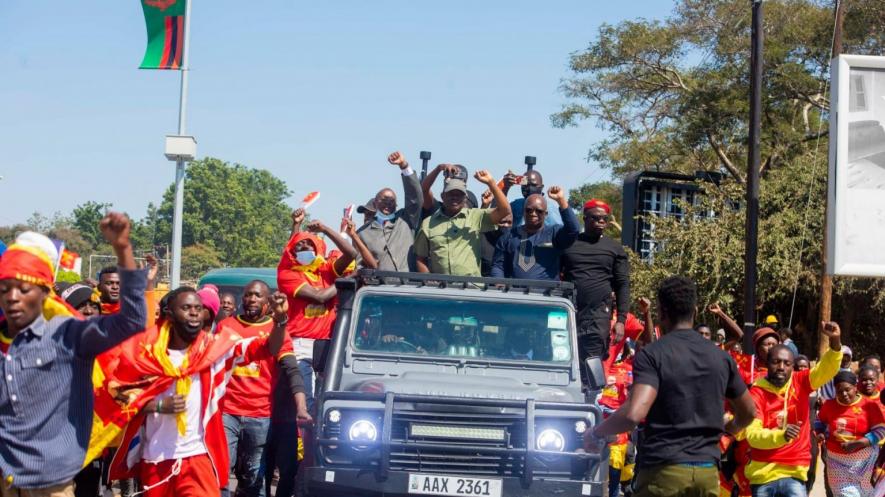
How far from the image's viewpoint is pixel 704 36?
3725cm

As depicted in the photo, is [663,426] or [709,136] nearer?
[663,426]

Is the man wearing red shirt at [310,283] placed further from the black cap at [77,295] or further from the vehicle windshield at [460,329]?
the black cap at [77,295]

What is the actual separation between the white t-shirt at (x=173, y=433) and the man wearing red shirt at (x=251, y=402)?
2.32m

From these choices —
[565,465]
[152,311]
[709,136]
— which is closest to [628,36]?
[709,136]

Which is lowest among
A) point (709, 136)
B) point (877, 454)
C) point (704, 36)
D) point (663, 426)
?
point (877, 454)

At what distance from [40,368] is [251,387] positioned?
13.1ft

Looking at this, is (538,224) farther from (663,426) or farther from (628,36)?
(628,36)

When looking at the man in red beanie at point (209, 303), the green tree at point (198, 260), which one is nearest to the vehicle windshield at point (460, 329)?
the man in red beanie at point (209, 303)

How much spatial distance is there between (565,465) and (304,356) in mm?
2967

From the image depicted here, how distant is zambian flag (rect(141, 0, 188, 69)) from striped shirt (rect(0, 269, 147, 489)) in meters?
17.9

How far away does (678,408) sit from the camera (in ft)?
20.1

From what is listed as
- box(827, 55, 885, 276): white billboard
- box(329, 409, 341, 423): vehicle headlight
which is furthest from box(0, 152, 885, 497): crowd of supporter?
box(827, 55, 885, 276): white billboard

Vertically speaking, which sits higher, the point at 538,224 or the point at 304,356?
the point at 538,224

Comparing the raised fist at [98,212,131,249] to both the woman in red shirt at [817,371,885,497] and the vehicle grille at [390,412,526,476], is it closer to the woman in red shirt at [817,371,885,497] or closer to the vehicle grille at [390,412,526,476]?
the vehicle grille at [390,412,526,476]
